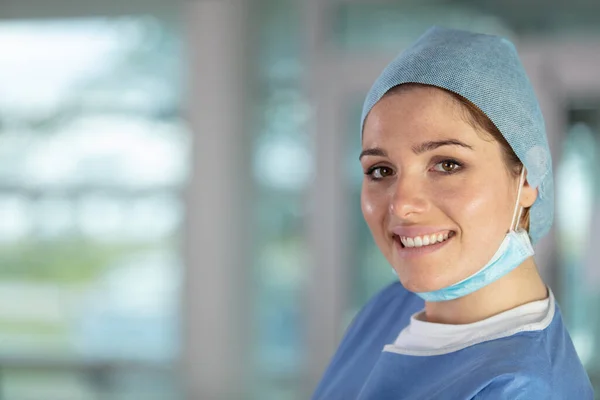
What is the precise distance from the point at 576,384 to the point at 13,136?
4864mm

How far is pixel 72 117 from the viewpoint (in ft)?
16.8

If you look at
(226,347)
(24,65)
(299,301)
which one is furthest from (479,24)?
(24,65)

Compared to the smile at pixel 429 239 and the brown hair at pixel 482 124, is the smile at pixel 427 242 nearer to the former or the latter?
the smile at pixel 429 239

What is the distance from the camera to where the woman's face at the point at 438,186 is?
98 centimetres

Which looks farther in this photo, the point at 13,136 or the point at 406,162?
the point at 13,136

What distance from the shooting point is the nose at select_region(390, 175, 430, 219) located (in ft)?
3.27

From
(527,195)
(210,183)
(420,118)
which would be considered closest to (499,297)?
(527,195)

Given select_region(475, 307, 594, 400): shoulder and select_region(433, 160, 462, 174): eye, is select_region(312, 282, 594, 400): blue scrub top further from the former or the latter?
select_region(433, 160, 462, 174): eye

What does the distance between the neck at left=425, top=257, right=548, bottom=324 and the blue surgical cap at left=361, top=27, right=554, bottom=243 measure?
0.28ft

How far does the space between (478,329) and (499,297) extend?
58 mm

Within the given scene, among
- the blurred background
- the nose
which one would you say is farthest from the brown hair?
the blurred background

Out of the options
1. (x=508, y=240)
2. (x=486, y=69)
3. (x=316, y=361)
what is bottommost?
(x=316, y=361)

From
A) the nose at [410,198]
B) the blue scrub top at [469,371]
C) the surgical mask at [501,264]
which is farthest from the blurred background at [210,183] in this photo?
the nose at [410,198]

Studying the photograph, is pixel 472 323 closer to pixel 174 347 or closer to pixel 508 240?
pixel 508 240
